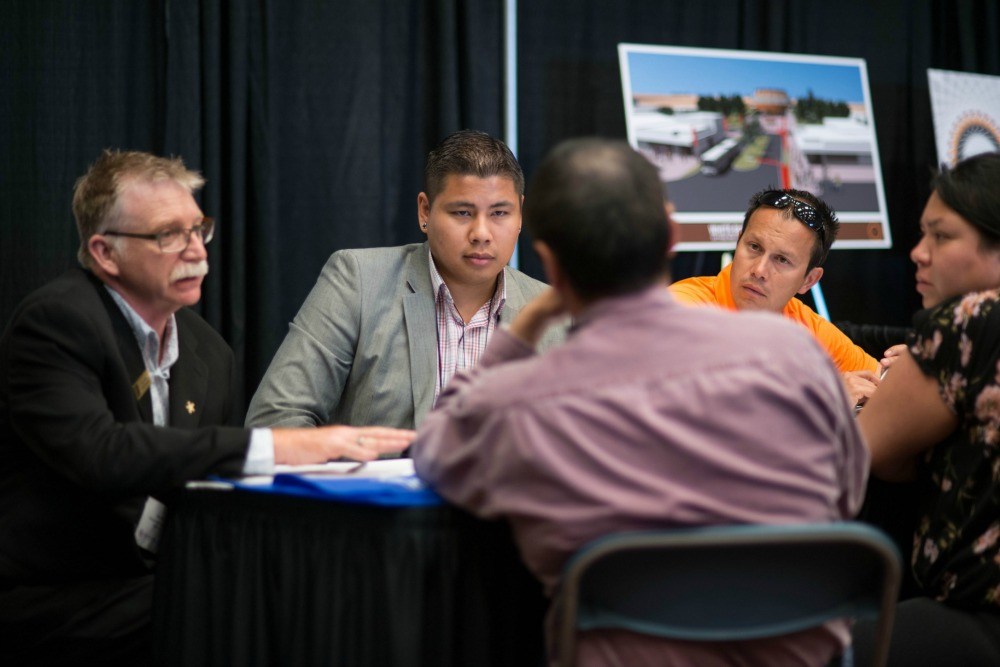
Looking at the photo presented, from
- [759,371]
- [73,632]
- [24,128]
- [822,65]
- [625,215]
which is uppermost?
[822,65]

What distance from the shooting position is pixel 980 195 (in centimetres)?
180

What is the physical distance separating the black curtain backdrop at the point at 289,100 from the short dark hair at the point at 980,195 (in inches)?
101

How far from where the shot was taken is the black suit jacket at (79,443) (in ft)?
5.48

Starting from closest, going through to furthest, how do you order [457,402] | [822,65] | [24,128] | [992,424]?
[457,402] → [992,424] → [24,128] → [822,65]

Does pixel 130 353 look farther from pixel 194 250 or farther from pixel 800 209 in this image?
pixel 800 209

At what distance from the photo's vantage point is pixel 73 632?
180 cm

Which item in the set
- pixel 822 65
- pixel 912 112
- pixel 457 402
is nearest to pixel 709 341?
pixel 457 402

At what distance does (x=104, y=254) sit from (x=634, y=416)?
1.17 m

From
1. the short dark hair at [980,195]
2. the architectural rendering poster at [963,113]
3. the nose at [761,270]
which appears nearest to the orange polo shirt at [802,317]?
the nose at [761,270]

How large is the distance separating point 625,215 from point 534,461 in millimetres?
331

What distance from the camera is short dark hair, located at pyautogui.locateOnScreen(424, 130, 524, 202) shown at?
2.58 meters

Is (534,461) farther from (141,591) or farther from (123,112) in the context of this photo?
(123,112)

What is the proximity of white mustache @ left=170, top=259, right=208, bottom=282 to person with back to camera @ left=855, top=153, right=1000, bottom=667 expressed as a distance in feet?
4.15

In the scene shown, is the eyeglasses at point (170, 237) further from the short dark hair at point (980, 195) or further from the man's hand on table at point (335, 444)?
the short dark hair at point (980, 195)
